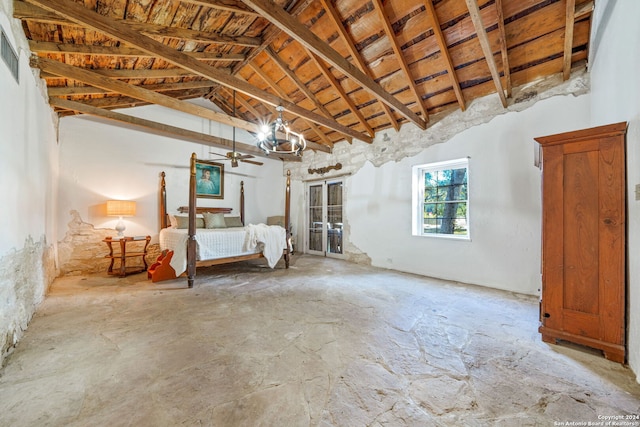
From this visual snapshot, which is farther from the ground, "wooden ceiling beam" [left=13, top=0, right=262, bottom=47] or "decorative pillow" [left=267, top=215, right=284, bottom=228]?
"wooden ceiling beam" [left=13, top=0, right=262, bottom=47]

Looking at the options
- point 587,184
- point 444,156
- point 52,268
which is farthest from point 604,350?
point 52,268

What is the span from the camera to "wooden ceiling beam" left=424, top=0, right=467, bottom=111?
265 cm

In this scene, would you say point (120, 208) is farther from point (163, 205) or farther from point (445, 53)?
point (445, 53)

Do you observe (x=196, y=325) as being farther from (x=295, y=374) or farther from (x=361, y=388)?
(x=361, y=388)

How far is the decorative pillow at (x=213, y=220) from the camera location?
5.15 meters

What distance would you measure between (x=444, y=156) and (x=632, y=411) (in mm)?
3306

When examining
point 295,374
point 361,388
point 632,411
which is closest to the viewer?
point 632,411

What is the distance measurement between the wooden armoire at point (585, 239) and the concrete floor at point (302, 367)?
20 cm

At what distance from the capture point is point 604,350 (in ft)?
5.73

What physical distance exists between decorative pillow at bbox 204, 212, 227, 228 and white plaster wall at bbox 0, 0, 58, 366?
228 cm

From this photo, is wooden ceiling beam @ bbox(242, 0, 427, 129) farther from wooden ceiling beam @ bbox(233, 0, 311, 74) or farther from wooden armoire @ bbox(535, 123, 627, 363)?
wooden armoire @ bbox(535, 123, 627, 363)

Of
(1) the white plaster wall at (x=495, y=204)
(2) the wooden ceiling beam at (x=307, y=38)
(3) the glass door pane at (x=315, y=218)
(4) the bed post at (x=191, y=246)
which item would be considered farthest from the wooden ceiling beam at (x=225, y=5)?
(3) the glass door pane at (x=315, y=218)

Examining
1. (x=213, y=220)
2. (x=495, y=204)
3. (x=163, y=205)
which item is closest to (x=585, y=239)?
(x=495, y=204)

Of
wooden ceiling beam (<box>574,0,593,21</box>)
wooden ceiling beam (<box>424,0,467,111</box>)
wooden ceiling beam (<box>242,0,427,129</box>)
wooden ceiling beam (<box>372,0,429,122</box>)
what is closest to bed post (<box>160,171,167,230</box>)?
wooden ceiling beam (<box>242,0,427,129</box>)
